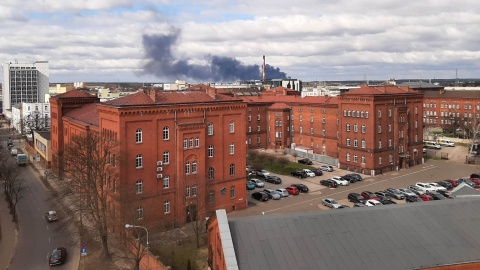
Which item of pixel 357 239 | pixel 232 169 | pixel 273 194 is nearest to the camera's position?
pixel 357 239

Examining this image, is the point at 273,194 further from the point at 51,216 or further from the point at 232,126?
the point at 51,216

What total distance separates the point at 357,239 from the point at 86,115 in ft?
132

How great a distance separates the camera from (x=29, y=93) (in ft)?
551

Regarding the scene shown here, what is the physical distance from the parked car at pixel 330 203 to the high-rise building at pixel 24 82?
149765mm

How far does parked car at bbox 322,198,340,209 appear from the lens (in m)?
44.1

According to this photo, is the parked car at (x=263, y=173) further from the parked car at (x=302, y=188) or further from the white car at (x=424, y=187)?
the white car at (x=424, y=187)

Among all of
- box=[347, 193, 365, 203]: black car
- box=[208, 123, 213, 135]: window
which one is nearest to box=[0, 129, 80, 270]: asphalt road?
box=[208, 123, 213, 135]: window

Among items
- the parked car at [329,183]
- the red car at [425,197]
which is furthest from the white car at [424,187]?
the parked car at [329,183]

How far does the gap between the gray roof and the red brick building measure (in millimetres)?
17040

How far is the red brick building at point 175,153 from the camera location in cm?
3653

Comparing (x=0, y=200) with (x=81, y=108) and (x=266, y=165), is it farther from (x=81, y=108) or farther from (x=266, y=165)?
(x=266, y=165)

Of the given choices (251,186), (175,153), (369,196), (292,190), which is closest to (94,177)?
(175,153)

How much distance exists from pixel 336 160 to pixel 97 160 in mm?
39097

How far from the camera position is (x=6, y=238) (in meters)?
37.7
